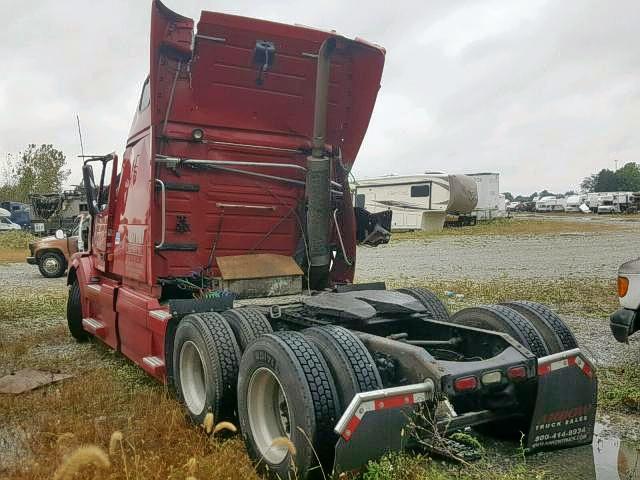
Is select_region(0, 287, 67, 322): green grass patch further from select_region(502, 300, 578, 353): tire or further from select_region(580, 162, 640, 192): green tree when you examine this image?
select_region(580, 162, 640, 192): green tree

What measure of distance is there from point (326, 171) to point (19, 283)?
13155 mm

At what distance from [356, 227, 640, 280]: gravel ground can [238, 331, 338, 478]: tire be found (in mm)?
10508

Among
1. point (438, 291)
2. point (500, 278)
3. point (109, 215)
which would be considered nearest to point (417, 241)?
point (500, 278)

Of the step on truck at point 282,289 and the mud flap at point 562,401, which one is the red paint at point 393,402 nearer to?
the step on truck at point 282,289

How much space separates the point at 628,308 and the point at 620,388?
734 millimetres

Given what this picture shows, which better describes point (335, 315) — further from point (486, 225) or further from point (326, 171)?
point (486, 225)

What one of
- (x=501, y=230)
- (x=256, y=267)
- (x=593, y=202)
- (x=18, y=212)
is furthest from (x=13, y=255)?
(x=593, y=202)

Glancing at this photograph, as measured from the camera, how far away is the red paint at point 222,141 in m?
5.46

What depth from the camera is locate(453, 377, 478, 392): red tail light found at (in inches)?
135

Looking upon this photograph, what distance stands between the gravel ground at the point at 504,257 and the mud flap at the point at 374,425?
424 inches

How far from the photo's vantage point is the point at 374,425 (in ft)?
10.5

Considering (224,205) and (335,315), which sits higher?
(224,205)

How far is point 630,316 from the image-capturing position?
5473mm

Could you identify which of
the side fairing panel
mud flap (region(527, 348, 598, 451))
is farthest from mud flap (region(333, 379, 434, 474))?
the side fairing panel
